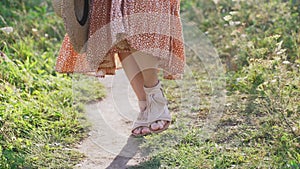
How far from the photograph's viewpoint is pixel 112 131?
396 centimetres

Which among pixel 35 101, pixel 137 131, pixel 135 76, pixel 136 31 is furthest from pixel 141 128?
pixel 35 101

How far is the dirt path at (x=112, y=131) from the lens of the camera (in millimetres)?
3469

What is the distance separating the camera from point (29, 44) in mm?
5133

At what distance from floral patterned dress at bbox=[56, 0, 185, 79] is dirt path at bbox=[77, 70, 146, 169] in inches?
19.1

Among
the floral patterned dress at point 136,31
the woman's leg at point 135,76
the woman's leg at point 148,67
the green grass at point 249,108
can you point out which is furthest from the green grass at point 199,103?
the floral patterned dress at point 136,31

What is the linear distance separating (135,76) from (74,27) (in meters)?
0.55

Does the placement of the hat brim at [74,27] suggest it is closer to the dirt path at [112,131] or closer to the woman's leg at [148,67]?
the woman's leg at [148,67]

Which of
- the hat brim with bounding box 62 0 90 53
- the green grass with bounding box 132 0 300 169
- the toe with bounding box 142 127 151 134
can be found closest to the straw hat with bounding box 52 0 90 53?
the hat brim with bounding box 62 0 90 53

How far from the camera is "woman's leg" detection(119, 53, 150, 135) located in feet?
11.9

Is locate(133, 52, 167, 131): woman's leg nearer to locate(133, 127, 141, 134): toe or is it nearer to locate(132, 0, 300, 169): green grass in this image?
locate(133, 127, 141, 134): toe

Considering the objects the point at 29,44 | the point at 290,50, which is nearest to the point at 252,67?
the point at 290,50

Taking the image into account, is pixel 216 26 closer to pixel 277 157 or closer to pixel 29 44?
pixel 29 44

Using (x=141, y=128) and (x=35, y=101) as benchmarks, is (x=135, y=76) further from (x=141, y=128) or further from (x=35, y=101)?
(x=35, y=101)

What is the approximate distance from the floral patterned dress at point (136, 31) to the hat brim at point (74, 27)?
4 cm
